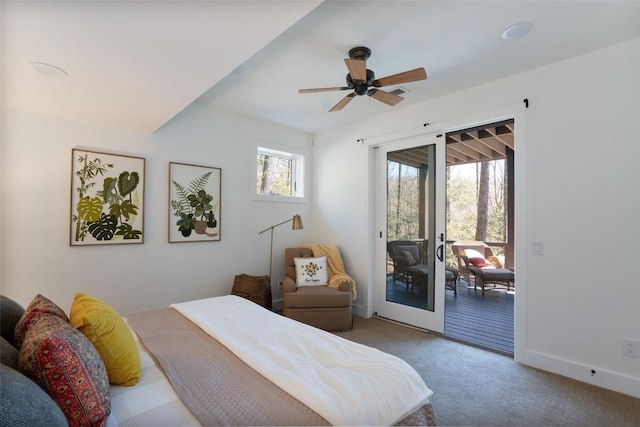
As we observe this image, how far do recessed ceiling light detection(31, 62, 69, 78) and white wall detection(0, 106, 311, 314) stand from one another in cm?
101

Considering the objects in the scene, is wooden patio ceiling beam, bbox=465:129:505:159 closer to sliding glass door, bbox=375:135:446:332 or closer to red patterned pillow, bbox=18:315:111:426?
sliding glass door, bbox=375:135:446:332

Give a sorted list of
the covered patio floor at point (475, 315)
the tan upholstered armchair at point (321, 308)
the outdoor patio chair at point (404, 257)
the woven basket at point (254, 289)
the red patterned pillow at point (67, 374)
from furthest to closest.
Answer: the outdoor patio chair at point (404, 257) < the woven basket at point (254, 289) < the tan upholstered armchair at point (321, 308) < the covered patio floor at point (475, 315) < the red patterned pillow at point (67, 374)

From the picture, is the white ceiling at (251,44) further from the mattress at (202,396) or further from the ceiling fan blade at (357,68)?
the mattress at (202,396)

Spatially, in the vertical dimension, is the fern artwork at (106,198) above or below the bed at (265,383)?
above

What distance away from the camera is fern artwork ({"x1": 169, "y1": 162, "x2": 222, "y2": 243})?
343 cm

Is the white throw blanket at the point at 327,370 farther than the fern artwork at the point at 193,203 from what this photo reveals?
No

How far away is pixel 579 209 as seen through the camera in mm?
2494

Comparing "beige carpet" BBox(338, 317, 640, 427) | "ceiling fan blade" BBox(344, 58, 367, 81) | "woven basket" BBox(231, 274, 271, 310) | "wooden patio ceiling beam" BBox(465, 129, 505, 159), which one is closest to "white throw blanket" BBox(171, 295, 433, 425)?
"beige carpet" BBox(338, 317, 640, 427)

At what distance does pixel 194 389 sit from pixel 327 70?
2596mm

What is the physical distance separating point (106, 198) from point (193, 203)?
857 mm

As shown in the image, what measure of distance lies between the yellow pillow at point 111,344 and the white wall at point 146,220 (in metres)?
1.93

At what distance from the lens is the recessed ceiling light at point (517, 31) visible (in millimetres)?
2109

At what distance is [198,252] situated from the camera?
11.9ft

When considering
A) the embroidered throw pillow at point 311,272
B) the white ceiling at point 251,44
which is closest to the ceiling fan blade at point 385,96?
the white ceiling at point 251,44
